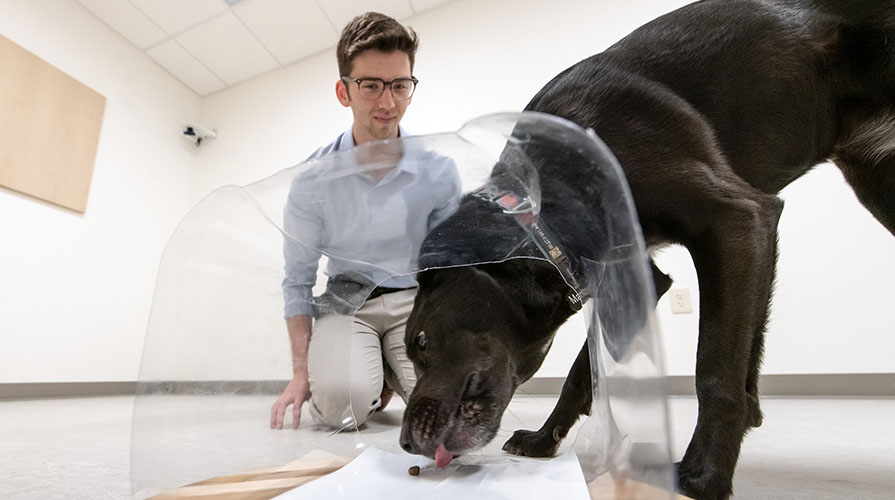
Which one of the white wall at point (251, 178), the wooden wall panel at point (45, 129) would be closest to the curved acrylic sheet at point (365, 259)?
the white wall at point (251, 178)

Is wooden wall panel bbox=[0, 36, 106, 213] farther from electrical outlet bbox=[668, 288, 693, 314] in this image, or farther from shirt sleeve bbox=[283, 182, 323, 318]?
electrical outlet bbox=[668, 288, 693, 314]

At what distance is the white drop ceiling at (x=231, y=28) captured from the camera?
10.6ft

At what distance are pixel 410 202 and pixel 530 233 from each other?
0.62 feet

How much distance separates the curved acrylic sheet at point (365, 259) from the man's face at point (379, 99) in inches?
28.0

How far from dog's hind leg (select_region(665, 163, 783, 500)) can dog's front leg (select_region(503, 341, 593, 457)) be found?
28cm

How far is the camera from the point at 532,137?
18.5 inches

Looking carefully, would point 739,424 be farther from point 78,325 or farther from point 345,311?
point 78,325

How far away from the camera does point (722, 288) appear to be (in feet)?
2.12

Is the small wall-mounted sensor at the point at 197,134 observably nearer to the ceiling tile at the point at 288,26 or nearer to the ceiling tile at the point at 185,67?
the ceiling tile at the point at 185,67

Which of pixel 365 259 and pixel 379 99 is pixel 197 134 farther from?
pixel 365 259

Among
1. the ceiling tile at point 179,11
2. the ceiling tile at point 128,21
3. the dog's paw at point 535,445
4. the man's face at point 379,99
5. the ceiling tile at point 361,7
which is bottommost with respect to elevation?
the dog's paw at point 535,445

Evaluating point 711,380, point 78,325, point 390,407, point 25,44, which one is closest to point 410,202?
point 711,380

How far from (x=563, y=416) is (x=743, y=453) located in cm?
39

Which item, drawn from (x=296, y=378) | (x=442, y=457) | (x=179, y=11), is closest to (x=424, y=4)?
(x=179, y=11)
